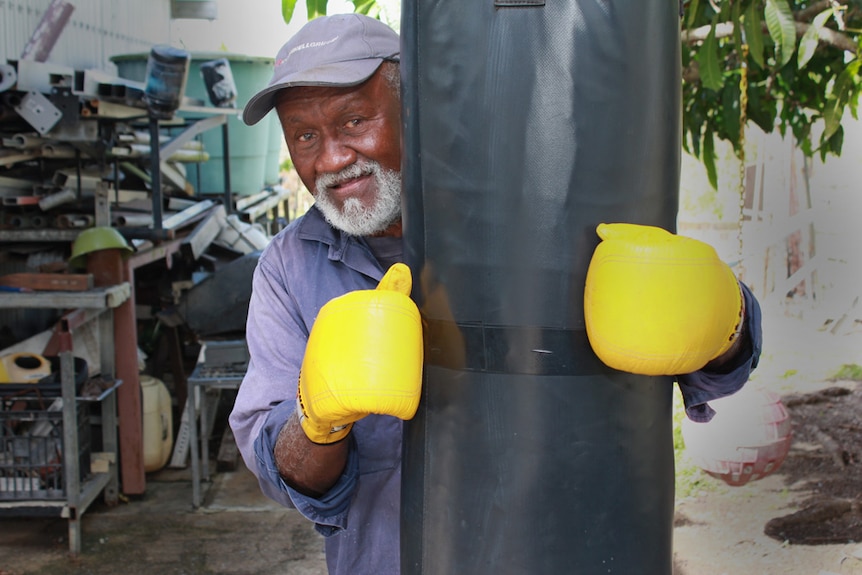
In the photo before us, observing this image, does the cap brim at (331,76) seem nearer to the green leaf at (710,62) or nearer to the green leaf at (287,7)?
the green leaf at (287,7)

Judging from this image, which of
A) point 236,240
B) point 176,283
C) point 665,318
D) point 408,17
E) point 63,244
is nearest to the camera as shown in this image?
point 665,318

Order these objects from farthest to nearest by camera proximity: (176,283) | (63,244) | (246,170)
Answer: (246,170) < (176,283) < (63,244)

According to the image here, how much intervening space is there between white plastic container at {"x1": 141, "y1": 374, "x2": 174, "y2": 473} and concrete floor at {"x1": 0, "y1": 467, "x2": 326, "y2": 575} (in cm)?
25

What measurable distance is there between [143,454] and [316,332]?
5.03 m

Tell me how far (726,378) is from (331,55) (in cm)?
106

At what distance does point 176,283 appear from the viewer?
6.71 metres

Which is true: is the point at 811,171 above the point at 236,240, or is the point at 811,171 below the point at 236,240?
above

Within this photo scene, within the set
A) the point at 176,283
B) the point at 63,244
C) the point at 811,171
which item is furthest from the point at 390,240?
the point at 176,283

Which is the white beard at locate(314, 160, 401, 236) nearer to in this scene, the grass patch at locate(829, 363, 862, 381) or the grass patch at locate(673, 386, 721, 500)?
the grass patch at locate(673, 386, 721, 500)

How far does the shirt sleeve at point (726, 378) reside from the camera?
1626mm

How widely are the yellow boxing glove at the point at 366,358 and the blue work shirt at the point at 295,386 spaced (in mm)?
378

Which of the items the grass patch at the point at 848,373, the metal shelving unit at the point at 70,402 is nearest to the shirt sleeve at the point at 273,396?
the metal shelving unit at the point at 70,402

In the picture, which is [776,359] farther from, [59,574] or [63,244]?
[63,244]

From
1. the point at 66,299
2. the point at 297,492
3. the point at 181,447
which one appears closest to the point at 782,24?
the point at 297,492
